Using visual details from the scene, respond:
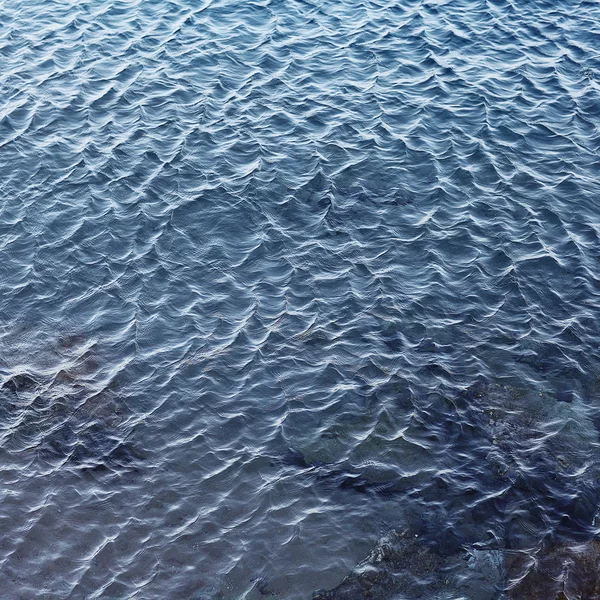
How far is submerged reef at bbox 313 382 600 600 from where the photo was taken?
23.6 metres

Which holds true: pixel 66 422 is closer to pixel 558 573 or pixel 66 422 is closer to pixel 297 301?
pixel 297 301

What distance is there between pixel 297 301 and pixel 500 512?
1077 centimetres

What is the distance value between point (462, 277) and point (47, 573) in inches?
716

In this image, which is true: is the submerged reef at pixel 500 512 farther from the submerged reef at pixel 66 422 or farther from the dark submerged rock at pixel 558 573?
the submerged reef at pixel 66 422

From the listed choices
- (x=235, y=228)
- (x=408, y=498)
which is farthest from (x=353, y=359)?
(x=235, y=228)

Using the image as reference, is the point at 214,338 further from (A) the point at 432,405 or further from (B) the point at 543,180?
(B) the point at 543,180

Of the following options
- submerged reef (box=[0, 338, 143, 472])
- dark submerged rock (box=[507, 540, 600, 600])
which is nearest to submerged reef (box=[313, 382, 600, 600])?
dark submerged rock (box=[507, 540, 600, 600])

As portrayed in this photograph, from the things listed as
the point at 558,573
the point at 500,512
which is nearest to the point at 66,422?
the point at 500,512

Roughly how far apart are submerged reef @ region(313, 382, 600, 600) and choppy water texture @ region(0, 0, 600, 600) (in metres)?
0.08

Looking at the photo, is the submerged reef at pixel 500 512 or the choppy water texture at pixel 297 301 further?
the choppy water texture at pixel 297 301

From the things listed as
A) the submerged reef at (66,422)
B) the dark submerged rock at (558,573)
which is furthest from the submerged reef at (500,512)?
the submerged reef at (66,422)

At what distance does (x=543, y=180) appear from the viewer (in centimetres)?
3641

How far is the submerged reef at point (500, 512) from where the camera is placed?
23.6 meters

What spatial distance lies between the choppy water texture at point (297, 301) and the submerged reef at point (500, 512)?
0.08 metres
